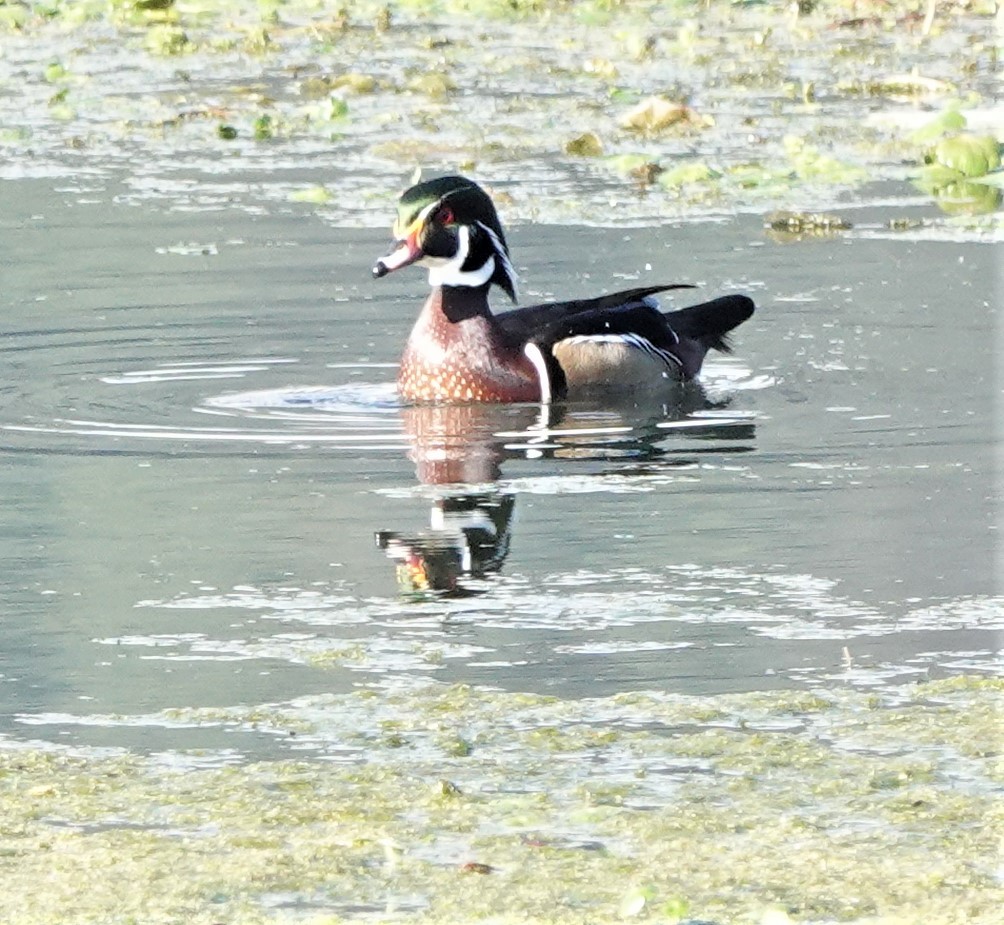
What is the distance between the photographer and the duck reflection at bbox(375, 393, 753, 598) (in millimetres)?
7414

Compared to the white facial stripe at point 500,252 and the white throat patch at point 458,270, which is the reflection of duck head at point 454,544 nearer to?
the white throat patch at point 458,270

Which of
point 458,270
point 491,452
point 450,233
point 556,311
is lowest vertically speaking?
point 491,452

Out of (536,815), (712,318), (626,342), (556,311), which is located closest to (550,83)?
(712,318)

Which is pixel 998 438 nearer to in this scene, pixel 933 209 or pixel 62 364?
pixel 62 364

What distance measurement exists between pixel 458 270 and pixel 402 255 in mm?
287

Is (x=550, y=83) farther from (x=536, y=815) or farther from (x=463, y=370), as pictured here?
(x=536, y=815)

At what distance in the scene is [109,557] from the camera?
7.56 metres

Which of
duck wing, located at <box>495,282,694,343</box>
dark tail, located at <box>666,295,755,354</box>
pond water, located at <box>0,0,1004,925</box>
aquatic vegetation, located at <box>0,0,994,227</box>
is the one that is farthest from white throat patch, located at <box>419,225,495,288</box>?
aquatic vegetation, located at <box>0,0,994,227</box>

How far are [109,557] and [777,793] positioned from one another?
2738 mm

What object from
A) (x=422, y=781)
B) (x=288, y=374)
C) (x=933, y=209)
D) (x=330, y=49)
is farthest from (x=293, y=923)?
(x=330, y=49)

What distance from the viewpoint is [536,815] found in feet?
17.4

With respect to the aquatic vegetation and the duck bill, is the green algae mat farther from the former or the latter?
the aquatic vegetation

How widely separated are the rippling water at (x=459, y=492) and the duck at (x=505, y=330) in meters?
0.20

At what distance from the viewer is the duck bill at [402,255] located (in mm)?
10344
